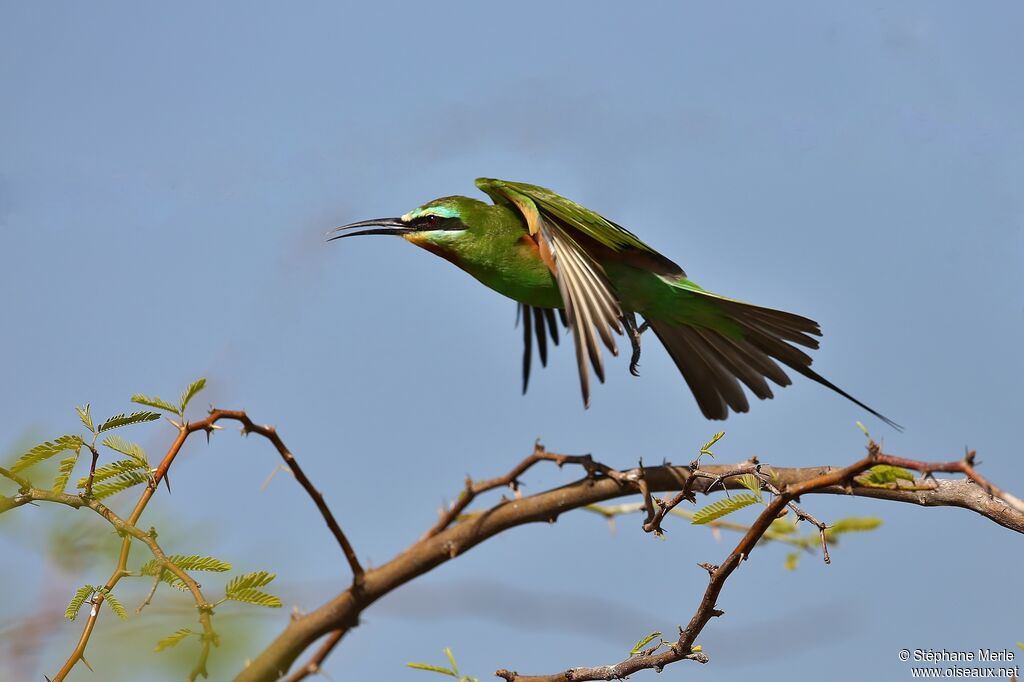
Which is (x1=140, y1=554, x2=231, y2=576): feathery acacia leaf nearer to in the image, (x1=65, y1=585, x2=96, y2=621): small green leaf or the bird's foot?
(x1=65, y1=585, x2=96, y2=621): small green leaf

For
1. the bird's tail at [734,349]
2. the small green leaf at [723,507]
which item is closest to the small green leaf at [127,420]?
the small green leaf at [723,507]

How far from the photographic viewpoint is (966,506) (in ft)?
7.89

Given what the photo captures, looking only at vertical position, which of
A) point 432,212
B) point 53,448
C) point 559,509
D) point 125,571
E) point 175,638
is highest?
point 432,212

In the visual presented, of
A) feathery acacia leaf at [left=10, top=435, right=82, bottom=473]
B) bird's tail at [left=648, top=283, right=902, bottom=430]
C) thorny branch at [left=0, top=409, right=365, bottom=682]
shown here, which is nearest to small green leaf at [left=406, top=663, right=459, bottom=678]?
Result: thorny branch at [left=0, top=409, right=365, bottom=682]

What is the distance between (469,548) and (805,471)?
1.02 metres

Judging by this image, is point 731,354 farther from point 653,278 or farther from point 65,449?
point 65,449

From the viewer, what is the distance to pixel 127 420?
7.85ft

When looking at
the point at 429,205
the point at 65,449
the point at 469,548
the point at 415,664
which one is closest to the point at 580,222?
the point at 429,205

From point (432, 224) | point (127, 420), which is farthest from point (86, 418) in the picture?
Answer: point (432, 224)

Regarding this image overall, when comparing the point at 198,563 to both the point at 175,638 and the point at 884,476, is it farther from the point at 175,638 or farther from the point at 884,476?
the point at 884,476

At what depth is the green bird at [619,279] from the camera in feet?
13.5

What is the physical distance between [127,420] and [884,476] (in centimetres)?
168

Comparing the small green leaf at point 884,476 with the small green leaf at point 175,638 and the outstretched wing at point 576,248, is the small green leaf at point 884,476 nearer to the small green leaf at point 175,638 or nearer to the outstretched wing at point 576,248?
the outstretched wing at point 576,248

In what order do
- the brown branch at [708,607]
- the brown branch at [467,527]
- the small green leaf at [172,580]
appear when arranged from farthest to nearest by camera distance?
the brown branch at [467,527] → the small green leaf at [172,580] → the brown branch at [708,607]
